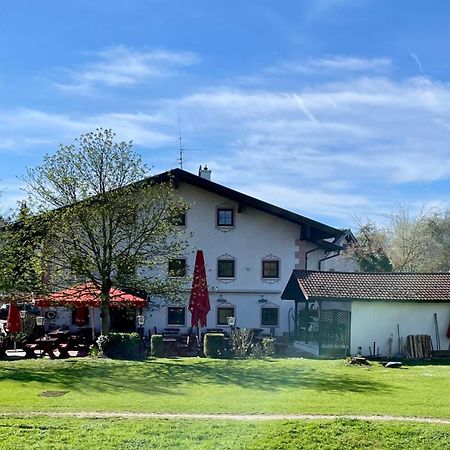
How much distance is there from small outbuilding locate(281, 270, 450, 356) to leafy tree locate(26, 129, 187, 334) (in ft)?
18.4

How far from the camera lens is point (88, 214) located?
849 inches

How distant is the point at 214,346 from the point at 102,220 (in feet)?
18.8

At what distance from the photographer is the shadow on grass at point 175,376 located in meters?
14.6

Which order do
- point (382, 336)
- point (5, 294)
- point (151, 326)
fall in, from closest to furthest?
point (5, 294), point (382, 336), point (151, 326)

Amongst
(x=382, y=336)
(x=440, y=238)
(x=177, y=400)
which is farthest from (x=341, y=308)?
(x=440, y=238)

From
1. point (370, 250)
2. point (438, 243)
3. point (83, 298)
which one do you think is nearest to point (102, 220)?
point (83, 298)

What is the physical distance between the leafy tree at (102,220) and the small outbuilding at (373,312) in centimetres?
562

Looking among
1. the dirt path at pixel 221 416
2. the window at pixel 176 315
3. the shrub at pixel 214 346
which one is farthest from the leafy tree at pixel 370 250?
the dirt path at pixel 221 416

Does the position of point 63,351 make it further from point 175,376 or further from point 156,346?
point 175,376

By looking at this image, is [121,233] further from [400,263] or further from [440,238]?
[440,238]

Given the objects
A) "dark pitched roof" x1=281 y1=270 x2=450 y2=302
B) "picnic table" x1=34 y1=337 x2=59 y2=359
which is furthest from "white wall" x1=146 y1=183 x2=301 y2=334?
"picnic table" x1=34 y1=337 x2=59 y2=359

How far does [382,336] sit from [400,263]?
29.8 metres

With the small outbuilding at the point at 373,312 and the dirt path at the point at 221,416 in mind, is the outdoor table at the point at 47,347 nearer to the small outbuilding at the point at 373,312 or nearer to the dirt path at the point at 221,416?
the small outbuilding at the point at 373,312

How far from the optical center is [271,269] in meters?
30.2
